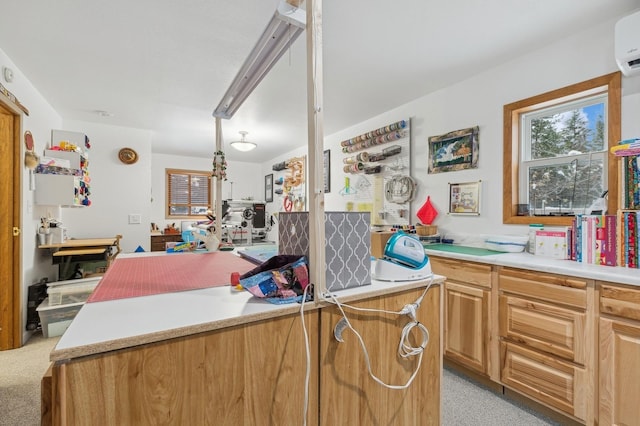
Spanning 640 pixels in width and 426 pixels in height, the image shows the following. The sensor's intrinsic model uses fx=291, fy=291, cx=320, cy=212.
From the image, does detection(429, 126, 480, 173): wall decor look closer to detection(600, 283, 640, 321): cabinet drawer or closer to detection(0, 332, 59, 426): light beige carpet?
detection(600, 283, 640, 321): cabinet drawer

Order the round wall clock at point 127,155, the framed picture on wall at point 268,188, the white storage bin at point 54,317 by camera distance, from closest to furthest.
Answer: the white storage bin at point 54,317 → the round wall clock at point 127,155 → the framed picture on wall at point 268,188

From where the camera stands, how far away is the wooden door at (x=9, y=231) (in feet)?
8.14

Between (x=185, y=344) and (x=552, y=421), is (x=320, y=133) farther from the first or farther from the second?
(x=552, y=421)

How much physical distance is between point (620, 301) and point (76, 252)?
4.48 meters

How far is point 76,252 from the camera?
3158 millimetres

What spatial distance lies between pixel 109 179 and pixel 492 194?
15.4ft

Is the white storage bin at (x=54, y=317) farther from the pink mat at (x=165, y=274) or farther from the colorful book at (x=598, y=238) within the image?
the colorful book at (x=598, y=238)

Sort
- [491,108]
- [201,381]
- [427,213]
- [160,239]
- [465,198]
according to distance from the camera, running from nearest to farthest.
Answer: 1. [201,381]
2. [491,108]
3. [465,198]
4. [427,213]
5. [160,239]

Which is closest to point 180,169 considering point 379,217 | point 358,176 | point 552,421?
point 358,176

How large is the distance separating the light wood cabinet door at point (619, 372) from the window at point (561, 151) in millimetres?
775

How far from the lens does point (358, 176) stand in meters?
3.92

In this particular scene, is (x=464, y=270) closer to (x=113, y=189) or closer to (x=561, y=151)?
(x=561, y=151)

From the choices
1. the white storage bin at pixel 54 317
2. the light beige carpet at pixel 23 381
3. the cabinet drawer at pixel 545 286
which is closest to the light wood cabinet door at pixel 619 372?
the cabinet drawer at pixel 545 286

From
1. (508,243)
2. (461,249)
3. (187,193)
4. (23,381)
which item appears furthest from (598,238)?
(187,193)
